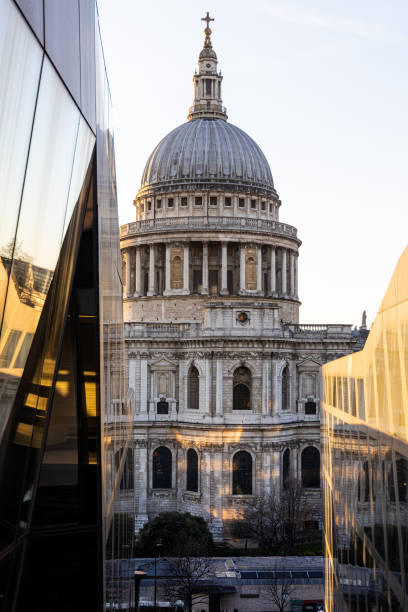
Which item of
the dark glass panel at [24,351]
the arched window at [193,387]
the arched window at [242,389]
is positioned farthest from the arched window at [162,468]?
the dark glass panel at [24,351]

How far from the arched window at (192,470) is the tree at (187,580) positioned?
50.9 feet

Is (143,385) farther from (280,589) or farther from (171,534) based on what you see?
(280,589)

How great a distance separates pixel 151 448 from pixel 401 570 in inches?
2096

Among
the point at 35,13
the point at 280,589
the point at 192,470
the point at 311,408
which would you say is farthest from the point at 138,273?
the point at 35,13

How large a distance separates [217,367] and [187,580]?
2166 centimetres

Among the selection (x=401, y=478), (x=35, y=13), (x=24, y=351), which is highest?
(x=35, y=13)

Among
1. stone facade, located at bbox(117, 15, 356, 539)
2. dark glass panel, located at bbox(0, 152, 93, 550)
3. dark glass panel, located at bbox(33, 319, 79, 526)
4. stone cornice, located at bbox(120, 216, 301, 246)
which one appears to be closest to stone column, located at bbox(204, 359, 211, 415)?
stone facade, located at bbox(117, 15, 356, 539)

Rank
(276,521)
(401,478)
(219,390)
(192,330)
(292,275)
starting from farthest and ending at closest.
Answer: (292,275) → (192,330) → (219,390) → (276,521) → (401,478)

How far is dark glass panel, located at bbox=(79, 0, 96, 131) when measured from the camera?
8.48 metres

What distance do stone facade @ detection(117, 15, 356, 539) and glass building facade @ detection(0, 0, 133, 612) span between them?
47128 millimetres

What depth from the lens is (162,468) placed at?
202 feet

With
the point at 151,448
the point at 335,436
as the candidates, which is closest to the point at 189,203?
the point at 151,448

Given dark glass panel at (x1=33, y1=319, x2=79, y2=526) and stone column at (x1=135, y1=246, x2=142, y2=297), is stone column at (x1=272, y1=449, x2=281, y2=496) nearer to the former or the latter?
stone column at (x1=135, y1=246, x2=142, y2=297)

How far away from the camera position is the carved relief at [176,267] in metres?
72.6
